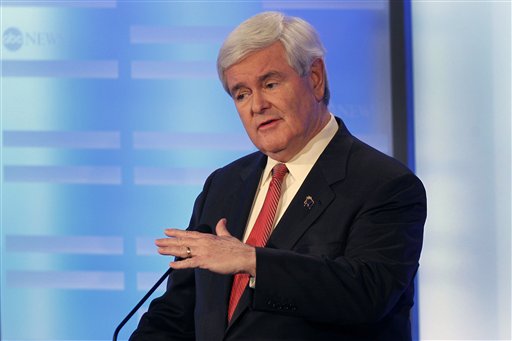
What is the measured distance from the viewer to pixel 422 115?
149 inches

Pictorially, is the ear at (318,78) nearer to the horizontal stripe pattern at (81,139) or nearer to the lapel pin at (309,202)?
the lapel pin at (309,202)

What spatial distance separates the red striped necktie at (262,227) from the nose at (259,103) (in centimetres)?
17

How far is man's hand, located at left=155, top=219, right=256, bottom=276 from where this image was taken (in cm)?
160

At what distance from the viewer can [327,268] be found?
5.53 ft

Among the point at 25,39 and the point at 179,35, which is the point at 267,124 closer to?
the point at 179,35

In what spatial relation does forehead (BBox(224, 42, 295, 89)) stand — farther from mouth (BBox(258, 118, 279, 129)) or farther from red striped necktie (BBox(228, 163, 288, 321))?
red striped necktie (BBox(228, 163, 288, 321))

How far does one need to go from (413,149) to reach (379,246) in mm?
2082

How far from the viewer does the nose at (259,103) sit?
1.97 m

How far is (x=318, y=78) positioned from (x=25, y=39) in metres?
2.17

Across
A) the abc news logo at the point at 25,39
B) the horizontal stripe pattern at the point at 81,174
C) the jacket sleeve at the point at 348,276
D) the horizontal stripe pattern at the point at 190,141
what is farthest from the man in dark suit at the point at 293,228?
the abc news logo at the point at 25,39

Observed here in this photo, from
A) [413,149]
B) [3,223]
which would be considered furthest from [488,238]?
[3,223]

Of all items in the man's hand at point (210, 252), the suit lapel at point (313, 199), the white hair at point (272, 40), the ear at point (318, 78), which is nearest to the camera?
the man's hand at point (210, 252)

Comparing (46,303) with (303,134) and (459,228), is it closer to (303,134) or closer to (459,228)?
(459,228)

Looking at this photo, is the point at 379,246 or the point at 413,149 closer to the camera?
the point at 379,246
